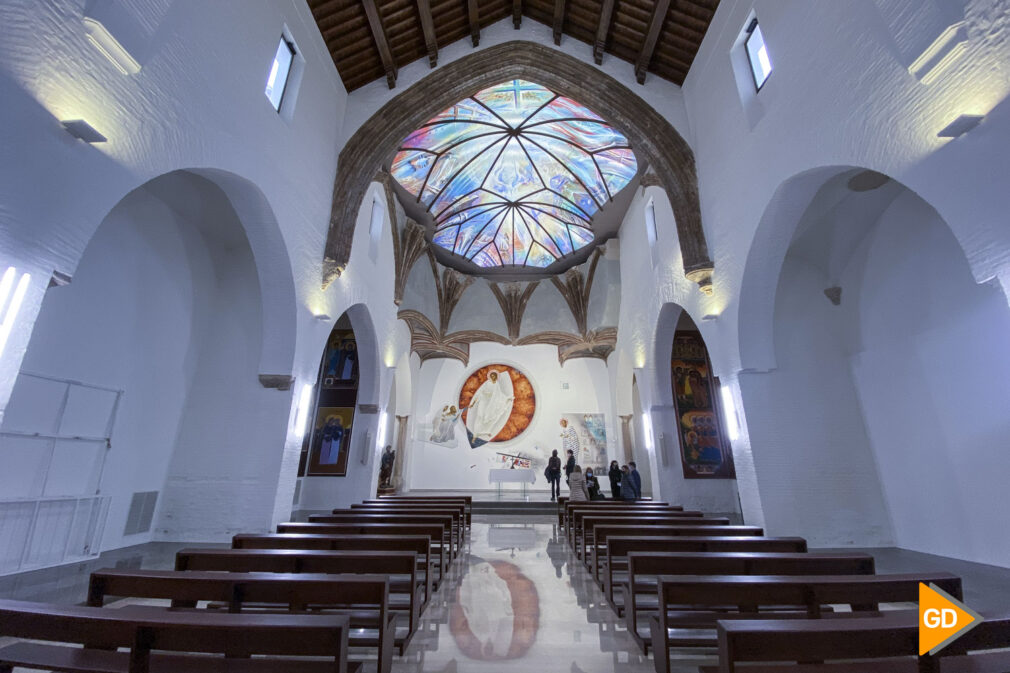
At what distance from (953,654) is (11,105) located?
20.4 feet

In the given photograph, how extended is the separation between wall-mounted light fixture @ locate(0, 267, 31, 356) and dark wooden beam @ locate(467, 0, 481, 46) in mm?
9220

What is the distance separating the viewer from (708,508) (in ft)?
36.6

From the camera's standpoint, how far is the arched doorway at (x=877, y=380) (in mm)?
5941

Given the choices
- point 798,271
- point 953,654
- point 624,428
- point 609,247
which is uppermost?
point 609,247

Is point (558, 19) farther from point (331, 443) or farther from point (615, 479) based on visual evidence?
point (331, 443)

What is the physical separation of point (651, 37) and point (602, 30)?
1.05 meters

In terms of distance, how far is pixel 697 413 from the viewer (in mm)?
11555

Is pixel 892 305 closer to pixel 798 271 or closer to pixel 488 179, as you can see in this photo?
pixel 798 271

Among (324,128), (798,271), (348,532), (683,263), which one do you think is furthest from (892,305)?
(324,128)

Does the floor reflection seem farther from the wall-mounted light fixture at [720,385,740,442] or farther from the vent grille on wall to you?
the vent grille on wall

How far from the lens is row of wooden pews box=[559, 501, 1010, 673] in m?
1.69

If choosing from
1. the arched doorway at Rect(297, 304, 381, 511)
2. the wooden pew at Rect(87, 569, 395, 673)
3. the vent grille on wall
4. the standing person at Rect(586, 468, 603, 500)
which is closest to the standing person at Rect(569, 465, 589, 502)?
the standing person at Rect(586, 468, 603, 500)

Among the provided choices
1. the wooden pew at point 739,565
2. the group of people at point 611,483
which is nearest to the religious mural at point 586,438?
the group of people at point 611,483

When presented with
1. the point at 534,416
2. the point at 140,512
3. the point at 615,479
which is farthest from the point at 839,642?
the point at 534,416
